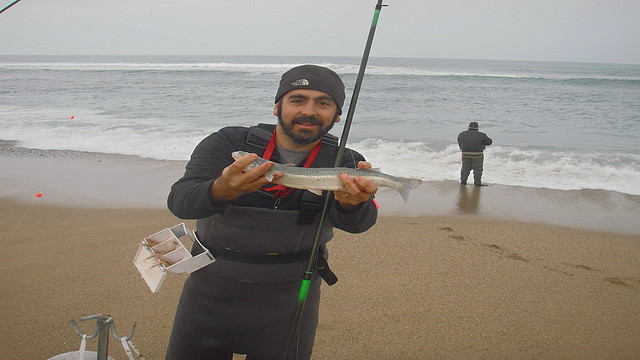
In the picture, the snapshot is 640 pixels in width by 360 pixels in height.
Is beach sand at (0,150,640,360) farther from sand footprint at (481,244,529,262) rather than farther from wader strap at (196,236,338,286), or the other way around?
wader strap at (196,236,338,286)

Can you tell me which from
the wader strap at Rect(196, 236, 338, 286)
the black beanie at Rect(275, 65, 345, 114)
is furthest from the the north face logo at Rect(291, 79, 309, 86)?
the wader strap at Rect(196, 236, 338, 286)

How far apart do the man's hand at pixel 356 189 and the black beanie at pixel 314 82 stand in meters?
0.48

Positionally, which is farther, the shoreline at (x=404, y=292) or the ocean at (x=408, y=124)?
the ocean at (x=408, y=124)

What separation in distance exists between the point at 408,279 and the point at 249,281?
3.26 meters

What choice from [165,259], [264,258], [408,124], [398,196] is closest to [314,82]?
[264,258]

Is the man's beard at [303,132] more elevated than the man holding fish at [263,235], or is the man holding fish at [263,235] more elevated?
the man's beard at [303,132]

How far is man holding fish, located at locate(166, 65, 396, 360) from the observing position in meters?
2.43

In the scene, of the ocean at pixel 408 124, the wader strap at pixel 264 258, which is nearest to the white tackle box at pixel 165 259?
the wader strap at pixel 264 258

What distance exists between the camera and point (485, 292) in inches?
200

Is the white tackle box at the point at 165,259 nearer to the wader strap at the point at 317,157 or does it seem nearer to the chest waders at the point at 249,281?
the chest waders at the point at 249,281

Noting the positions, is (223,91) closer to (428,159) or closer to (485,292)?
(428,159)

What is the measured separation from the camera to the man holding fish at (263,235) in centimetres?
243

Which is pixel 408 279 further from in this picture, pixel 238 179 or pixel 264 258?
pixel 238 179

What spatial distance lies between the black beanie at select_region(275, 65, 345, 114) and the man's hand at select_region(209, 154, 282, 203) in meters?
0.60
